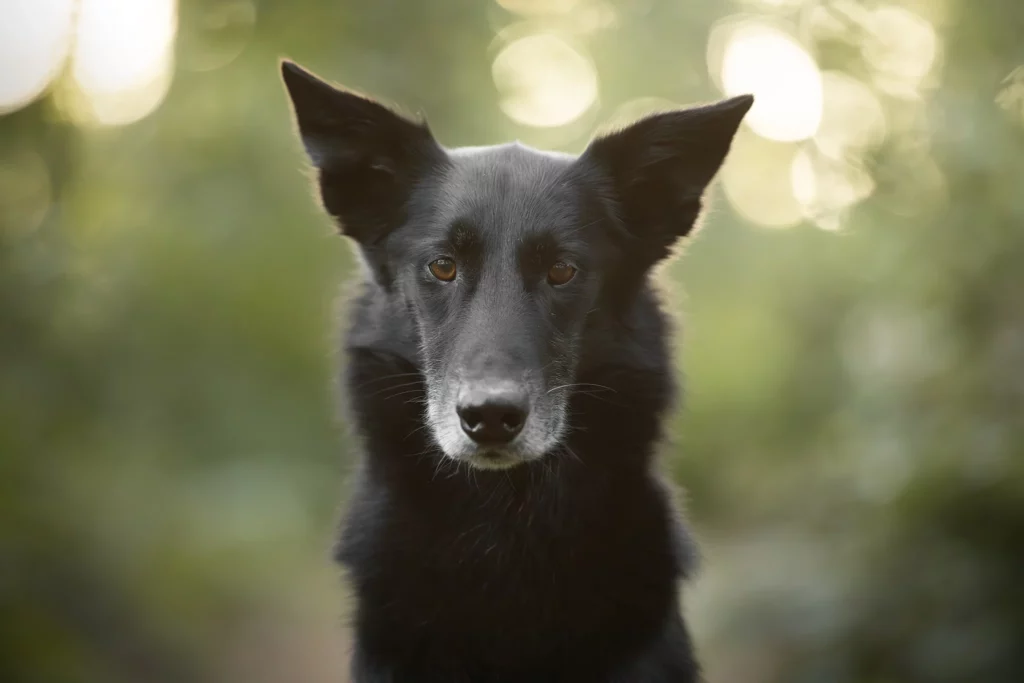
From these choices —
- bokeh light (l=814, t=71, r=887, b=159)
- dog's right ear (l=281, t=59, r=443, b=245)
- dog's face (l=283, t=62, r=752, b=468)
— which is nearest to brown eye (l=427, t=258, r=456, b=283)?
dog's face (l=283, t=62, r=752, b=468)

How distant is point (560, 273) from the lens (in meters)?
2.66

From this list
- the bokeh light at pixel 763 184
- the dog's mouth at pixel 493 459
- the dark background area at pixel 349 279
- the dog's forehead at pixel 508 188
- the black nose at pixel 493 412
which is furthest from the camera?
the bokeh light at pixel 763 184

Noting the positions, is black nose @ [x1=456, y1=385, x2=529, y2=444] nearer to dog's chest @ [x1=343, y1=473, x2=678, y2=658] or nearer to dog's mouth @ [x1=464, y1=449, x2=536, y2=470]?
dog's mouth @ [x1=464, y1=449, x2=536, y2=470]

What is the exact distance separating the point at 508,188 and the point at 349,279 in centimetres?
84

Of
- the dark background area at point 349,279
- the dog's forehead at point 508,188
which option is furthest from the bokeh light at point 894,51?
the dog's forehead at point 508,188

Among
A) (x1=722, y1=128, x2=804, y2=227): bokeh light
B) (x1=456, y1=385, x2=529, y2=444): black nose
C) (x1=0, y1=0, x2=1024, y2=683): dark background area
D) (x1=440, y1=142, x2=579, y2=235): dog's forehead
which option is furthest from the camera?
(x1=722, y1=128, x2=804, y2=227): bokeh light


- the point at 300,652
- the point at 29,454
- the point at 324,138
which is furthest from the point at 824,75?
the point at 300,652

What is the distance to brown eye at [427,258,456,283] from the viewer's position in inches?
104

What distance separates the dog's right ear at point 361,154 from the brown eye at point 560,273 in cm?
59

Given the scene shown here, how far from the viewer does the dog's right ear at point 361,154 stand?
268 centimetres

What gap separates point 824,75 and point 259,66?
4.30 meters

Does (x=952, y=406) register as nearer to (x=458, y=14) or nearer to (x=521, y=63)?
(x=521, y=63)

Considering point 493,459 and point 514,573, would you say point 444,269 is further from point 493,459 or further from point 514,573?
point 514,573

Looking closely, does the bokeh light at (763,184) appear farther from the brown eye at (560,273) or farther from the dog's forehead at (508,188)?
the brown eye at (560,273)
